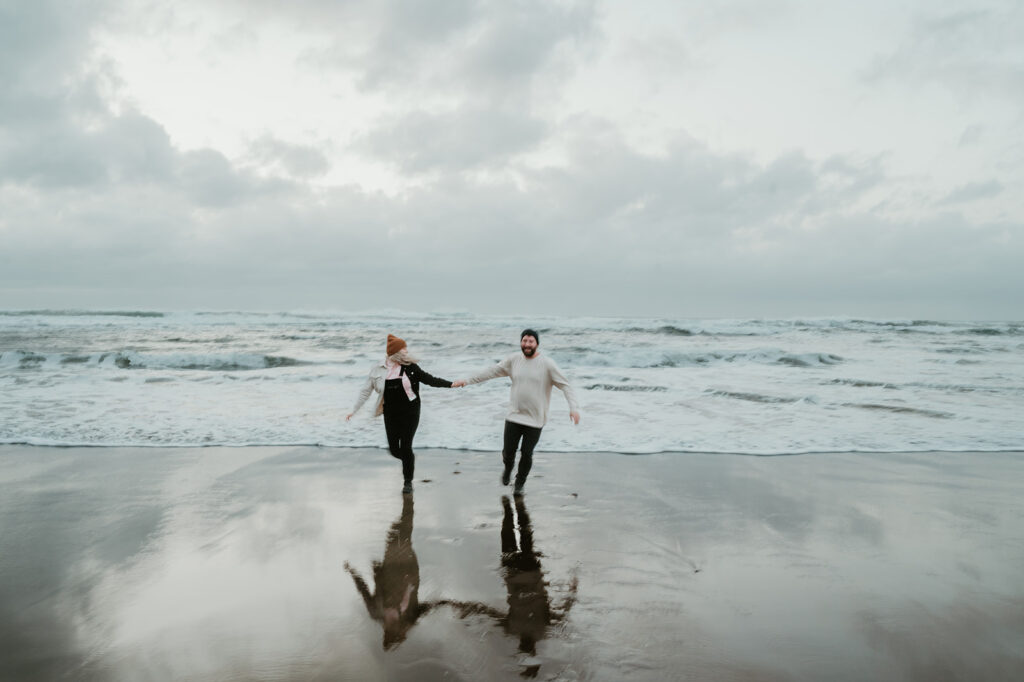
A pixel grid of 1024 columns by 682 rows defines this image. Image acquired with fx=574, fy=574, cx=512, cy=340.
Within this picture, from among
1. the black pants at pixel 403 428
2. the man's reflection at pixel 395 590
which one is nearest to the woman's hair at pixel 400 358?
the black pants at pixel 403 428

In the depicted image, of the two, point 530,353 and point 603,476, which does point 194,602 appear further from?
point 603,476

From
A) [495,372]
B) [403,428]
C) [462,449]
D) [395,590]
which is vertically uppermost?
[495,372]

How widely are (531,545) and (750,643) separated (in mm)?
2034

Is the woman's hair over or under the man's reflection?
over

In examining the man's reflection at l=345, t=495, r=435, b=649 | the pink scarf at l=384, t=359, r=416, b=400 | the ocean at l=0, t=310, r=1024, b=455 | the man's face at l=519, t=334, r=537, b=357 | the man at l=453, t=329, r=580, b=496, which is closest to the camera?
the man's reflection at l=345, t=495, r=435, b=649

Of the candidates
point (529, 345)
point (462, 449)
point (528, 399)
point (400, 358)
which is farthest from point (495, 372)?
point (462, 449)

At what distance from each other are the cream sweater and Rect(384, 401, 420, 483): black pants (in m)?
1.17

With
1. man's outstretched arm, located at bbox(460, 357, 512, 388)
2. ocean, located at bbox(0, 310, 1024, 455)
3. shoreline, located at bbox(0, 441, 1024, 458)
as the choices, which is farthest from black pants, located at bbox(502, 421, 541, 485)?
ocean, located at bbox(0, 310, 1024, 455)

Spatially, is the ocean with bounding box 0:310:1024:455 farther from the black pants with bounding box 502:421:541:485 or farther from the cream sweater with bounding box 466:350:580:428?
the cream sweater with bounding box 466:350:580:428

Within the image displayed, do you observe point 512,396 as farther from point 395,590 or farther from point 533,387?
point 395,590

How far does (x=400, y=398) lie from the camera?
6.70 metres

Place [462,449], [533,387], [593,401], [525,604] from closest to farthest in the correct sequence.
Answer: [525,604] < [533,387] < [462,449] < [593,401]

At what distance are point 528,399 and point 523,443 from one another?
0.54 metres

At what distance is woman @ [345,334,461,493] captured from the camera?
6.69 meters
